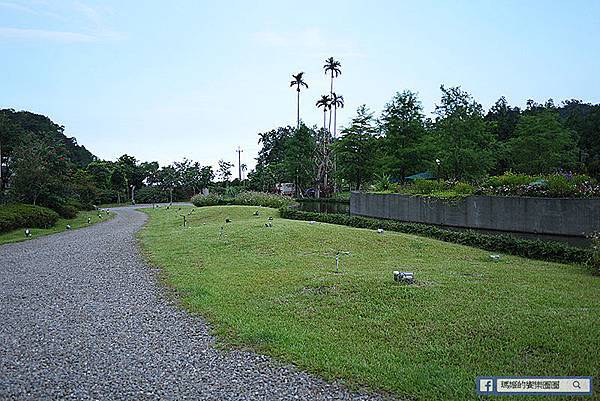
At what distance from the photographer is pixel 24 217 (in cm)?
1939

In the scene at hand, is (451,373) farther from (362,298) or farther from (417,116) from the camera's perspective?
(417,116)

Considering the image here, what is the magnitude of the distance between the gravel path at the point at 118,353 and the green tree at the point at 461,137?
16137 mm

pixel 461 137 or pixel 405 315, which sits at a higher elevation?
pixel 461 137

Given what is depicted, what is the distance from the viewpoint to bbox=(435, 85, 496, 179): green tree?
68.9 ft

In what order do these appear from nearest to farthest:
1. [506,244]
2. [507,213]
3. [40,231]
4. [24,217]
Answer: [506,244]
[507,213]
[40,231]
[24,217]

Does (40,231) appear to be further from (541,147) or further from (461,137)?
(541,147)

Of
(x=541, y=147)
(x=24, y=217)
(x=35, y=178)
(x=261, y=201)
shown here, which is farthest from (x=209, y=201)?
(x=541, y=147)

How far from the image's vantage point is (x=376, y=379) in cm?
387

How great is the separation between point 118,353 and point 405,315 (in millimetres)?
3084

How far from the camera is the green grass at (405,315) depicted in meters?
4.04

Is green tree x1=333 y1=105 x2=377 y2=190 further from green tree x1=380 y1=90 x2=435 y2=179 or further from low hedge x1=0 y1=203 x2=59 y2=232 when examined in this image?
low hedge x1=0 y1=203 x2=59 y2=232

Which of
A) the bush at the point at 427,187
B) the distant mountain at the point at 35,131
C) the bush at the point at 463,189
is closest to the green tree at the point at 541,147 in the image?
the bush at the point at 427,187

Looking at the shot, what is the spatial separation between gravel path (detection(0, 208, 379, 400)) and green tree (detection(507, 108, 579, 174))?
23.8m
